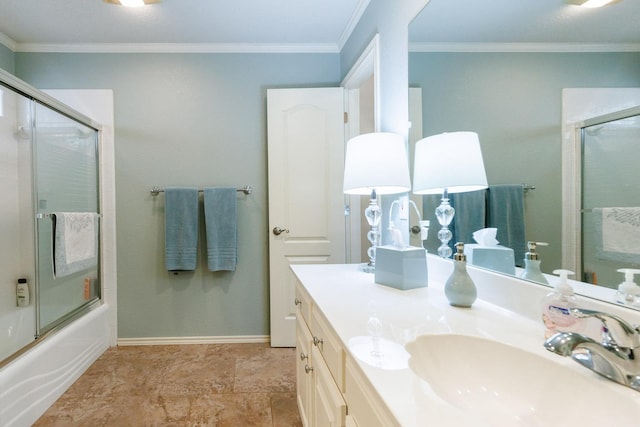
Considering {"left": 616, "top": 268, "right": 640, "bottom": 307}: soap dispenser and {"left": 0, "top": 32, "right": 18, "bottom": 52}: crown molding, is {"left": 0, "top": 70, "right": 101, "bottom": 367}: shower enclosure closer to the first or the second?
{"left": 0, "top": 32, "right": 18, "bottom": 52}: crown molding

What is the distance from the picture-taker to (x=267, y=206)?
245cm

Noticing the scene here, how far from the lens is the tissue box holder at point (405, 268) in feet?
3.73

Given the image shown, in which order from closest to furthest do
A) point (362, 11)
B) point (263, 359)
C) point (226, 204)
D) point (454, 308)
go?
1. point (454, 308)
2. point (362, 11)
3. point (263, 359)
4. point (226, 204)

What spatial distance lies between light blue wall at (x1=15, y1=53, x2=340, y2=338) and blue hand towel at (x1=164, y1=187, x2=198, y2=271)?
132mm

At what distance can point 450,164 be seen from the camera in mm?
1078

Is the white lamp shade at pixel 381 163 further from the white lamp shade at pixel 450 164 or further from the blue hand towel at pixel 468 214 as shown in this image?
the blue hand towel at pixel 468 214

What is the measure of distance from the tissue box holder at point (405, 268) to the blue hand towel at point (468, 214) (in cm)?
15

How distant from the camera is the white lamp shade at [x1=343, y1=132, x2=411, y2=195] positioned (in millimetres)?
1288

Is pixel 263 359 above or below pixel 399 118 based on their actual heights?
below

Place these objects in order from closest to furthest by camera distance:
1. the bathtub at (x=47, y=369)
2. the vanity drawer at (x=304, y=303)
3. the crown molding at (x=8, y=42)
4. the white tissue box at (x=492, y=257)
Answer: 1. the white tissue box at (x=492, y=257)
2. the vanity drawer at (x=304, y=303)
3. the bathtub at (x=47, y=369)
4. the crown molding at (x=8, y=42)

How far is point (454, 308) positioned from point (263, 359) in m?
1.66

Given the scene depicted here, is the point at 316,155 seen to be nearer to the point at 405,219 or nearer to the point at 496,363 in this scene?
the point at 405,219

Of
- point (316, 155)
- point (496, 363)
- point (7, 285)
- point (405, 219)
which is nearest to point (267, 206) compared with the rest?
point (316, 155)

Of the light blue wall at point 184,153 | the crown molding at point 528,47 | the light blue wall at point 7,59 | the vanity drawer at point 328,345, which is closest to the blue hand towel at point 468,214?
the crown molding at point 528,47
